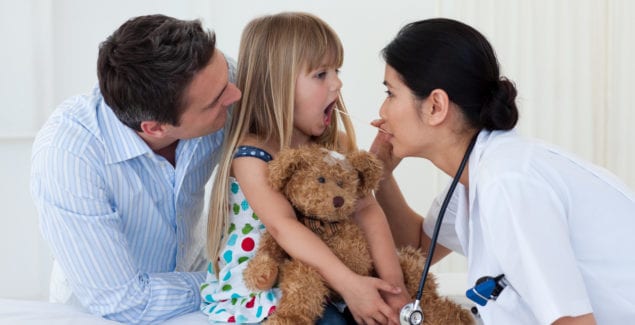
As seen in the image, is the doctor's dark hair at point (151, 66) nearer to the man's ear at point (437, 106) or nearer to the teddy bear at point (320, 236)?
the teddy bear at point (320, 236)

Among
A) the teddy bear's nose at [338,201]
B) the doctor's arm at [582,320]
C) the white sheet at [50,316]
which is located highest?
the teddy bear's nose at [338,201]

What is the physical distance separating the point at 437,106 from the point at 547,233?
382 mm

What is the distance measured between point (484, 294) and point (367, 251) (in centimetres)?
39

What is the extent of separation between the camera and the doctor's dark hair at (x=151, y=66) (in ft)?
A: 5.98

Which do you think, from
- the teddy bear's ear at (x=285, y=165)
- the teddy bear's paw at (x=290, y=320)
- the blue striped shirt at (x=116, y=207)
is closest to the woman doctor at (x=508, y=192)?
the teddy bear's ear at (x=285, y=165)

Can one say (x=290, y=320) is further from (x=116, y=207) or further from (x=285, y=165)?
(x=116, y=207)

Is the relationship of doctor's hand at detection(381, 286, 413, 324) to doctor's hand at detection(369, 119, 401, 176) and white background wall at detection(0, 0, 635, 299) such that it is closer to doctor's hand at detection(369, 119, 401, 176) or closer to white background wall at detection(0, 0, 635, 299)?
doctor's hand at detection(369, 119, 401, 176)

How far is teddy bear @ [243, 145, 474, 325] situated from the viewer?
1.70 m

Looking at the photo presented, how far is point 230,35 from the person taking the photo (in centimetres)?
376

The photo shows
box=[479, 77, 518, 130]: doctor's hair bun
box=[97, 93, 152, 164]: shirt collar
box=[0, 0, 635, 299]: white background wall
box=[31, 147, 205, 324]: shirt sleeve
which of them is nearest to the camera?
box=[479, 77, 518, 130]: doctor's hair bun

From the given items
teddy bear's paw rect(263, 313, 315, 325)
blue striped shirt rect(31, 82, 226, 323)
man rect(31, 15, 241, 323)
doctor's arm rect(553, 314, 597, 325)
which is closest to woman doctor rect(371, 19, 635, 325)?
doctor's arm rect(553, 314, 597, 325)

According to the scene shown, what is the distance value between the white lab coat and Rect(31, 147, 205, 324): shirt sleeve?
0.79 m

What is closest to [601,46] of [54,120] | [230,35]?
[230,35]

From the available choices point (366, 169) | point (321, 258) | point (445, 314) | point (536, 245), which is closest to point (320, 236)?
point (321, 258)
